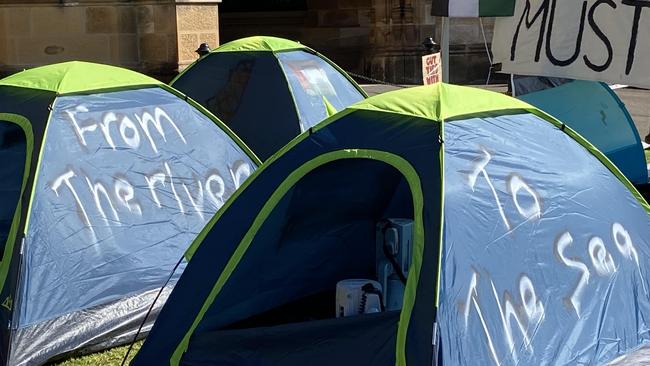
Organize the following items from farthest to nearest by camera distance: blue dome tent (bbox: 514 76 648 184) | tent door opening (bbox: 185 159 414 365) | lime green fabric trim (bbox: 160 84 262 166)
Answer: blue dome tent (bbox: 514 76 648 184) < lime green fabric trim (bbox: 160 84 262 166) < tent door opening (bbox: 185 159 414 365)

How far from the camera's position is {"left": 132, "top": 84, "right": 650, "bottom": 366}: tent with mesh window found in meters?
4.12

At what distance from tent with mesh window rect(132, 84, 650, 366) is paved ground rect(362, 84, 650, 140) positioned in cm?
727

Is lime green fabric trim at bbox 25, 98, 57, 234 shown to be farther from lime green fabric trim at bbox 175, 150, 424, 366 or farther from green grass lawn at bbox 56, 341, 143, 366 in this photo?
lime green fabric trim at bbox 175, 150, 424, 366

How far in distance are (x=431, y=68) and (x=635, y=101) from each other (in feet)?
21.3

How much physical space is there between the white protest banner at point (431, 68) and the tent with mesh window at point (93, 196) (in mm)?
2286

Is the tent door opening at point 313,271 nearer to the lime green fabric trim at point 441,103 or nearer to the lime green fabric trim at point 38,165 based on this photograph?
the lime green fabric trim at point 441,103

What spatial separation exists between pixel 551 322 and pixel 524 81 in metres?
3.89

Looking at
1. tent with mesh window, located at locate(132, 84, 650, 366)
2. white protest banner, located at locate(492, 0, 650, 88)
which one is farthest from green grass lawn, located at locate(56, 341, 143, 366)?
white protest banner, located at locate(492, 0, 650, 88)

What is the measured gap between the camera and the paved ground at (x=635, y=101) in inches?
479

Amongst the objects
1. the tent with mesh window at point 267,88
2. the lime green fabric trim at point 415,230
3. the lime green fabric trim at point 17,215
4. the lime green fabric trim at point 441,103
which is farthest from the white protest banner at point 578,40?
the lime green fabric trim at point 17,215

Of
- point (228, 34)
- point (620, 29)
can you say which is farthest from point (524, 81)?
point (228, 34)

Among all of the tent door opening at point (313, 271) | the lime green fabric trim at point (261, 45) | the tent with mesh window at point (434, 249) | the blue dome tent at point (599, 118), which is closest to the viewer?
the tent with mesh window at point (434, 249)

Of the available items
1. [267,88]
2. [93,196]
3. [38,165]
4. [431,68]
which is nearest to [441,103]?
[93,196]

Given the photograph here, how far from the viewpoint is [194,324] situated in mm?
4668
